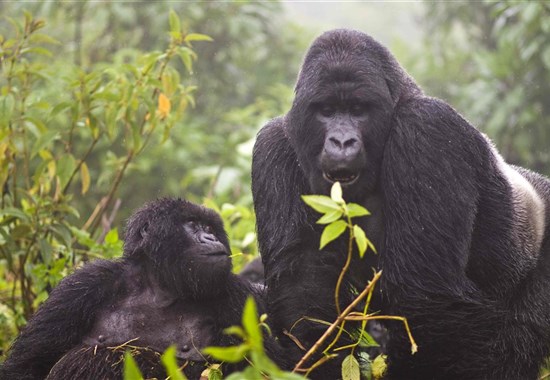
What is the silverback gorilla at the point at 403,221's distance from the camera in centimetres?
341

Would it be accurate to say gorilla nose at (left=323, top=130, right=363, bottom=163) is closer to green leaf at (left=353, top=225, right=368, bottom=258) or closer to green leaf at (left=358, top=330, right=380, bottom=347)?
green leaf at (left=358, top=330, right=380, bottom=347)

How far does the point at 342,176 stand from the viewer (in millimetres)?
3402

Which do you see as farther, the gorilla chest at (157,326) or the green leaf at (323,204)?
the gorilla chest at (157,326)

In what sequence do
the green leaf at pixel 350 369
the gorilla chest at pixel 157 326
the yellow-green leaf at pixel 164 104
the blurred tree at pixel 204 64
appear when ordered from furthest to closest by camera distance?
the blurred tree at pixel 204 64 → the yellow-green leaf at pixel 164 104 → the gorilla chest at pixel 157 326 → the green leaf at pixel 350 369

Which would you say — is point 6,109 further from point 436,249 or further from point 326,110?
point 436,249

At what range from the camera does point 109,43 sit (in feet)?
32.8

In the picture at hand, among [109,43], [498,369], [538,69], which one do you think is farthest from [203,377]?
[109,43]

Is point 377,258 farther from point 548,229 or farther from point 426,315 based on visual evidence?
point 548,229

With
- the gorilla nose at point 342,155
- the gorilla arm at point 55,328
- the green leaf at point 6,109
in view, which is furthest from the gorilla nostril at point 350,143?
the green leaf at point 6,109

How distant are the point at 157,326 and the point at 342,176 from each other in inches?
41.6

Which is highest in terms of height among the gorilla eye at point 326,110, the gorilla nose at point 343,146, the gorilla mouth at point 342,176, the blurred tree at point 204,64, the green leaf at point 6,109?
the gorilla eye at point 326,110

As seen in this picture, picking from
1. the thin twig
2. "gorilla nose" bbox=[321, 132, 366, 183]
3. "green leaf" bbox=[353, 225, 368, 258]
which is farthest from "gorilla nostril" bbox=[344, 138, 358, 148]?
"green leaf" bbox=[353, 225, 368, 258]

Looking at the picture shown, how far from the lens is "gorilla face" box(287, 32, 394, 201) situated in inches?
135

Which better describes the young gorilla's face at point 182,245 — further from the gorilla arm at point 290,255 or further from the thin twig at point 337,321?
the thin twig at point 337,321
